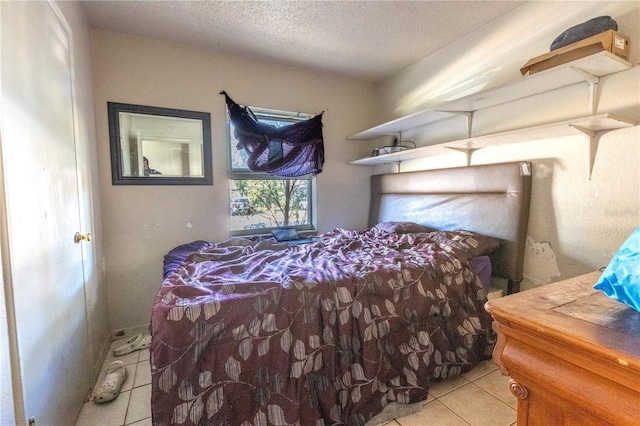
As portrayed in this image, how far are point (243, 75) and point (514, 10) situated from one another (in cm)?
223

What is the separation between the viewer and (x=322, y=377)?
1.35 m

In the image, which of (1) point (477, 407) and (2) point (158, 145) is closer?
(1) point (477, 407)

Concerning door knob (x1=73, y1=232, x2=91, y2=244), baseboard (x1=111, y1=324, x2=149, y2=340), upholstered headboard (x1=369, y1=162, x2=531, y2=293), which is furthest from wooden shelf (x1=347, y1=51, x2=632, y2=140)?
baseboard (x1=111, y1=324, x2=149, y2=340)

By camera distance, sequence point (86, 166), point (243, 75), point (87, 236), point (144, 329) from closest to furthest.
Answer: point (87, 236)
point (86, 166)
point (144, 329)
point (243, 75)

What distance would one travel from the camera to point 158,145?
8.23 feet

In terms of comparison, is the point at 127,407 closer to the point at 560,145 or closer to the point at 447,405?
the point at 447,405

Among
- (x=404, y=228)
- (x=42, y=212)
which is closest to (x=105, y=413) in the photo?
(x=42, y=212)

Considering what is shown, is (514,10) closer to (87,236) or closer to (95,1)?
(95,1)

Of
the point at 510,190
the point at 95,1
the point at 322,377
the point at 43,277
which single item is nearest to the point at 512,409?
the point at 322,377

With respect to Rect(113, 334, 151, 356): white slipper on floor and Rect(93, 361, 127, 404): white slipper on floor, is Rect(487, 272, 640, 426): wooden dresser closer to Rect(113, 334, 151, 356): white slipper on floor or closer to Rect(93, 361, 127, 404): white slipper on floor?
Rect(93, 361, 127, 404): white slipper on floor

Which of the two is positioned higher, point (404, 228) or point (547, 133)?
point (547, 133)

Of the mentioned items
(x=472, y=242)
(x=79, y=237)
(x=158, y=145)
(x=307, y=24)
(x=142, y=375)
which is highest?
(x=307, y=24)

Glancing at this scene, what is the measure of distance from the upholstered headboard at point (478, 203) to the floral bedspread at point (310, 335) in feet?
1.24

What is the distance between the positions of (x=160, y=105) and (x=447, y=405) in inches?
116
